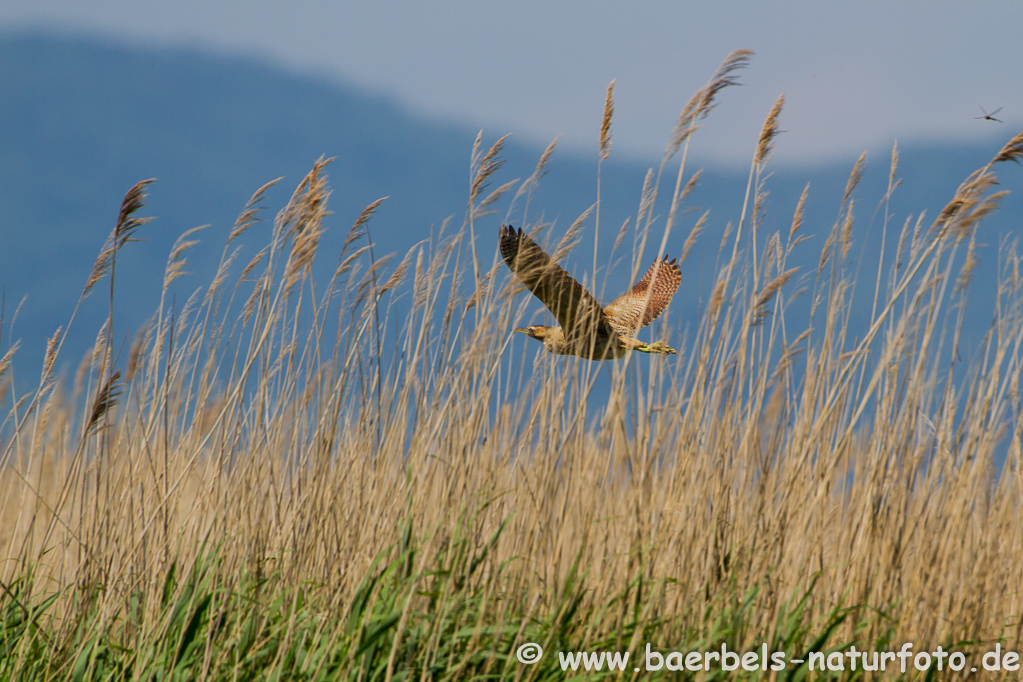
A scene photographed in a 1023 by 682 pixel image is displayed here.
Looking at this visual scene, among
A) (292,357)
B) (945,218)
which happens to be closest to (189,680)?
(292,357)

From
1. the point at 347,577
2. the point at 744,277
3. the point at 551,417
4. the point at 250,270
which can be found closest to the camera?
the point at 347,577

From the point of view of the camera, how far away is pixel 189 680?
233 centimetres

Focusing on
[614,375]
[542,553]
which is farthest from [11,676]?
[614,375]

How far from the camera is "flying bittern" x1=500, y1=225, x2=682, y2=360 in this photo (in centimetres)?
238

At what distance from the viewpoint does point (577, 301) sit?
4.01m

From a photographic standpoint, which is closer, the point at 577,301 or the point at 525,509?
the point at 525,509

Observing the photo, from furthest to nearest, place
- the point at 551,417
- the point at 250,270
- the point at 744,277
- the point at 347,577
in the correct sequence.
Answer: the point at 250,270 < the point at 744,277 < the point at 551,417 < the point at 347,577

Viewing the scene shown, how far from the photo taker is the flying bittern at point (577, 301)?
238 cm

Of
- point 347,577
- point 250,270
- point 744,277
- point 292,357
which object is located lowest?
point 347,577

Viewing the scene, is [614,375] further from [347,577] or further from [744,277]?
[347,577]

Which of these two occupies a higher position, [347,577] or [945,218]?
[945,218]

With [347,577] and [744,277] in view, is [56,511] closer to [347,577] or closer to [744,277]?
[347,577]

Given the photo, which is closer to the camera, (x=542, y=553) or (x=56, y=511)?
(x=542, y=553)

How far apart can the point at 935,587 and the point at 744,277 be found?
1237mm
